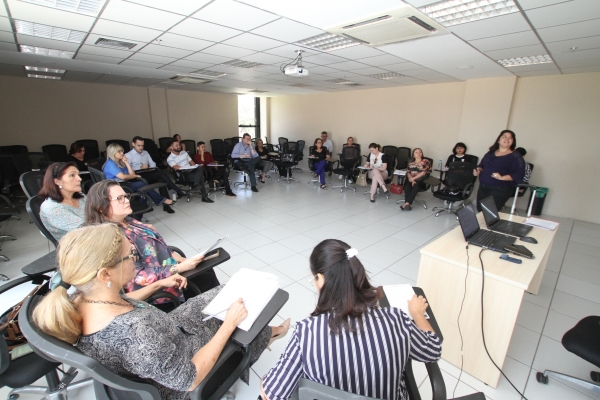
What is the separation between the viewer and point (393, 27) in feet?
9.73

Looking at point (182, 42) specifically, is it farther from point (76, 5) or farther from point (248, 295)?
point (248, 295)

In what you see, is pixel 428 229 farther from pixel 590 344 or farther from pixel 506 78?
pixel 506 78

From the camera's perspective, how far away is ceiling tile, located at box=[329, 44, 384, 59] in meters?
3.86

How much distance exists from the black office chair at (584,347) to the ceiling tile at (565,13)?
2.47 m

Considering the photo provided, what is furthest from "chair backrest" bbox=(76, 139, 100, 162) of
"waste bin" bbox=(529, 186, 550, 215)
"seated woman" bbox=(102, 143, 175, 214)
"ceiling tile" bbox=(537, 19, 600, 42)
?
"waste bin" bbox=(529, 186, 550, 215)

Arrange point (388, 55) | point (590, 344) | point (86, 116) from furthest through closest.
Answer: point (86, 116), point (388, 55), point (590, 344)

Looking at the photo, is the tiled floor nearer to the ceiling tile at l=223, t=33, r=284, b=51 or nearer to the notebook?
the notebook

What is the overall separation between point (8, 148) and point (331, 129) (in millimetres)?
8360

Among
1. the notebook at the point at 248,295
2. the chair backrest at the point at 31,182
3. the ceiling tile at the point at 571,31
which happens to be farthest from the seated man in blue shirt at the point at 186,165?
the ceiling tile at the point at 571,31

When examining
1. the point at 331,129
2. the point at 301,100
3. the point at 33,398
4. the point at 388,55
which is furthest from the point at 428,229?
the point at 301,100

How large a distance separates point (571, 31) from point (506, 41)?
58 cm

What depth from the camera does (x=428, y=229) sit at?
4.56m

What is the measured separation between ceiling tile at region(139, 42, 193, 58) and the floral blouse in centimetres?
312

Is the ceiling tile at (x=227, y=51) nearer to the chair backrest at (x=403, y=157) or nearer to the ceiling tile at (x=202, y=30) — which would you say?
the ceiling tile at (x=202, y=30)
